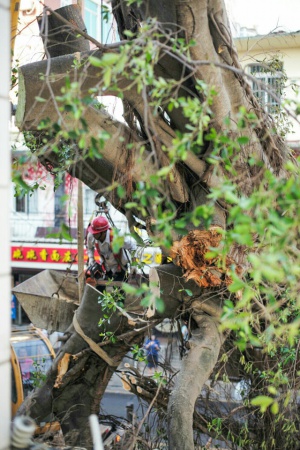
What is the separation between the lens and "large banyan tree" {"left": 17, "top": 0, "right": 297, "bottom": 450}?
3.81m

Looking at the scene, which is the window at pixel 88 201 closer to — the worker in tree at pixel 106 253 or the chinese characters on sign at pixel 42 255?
the chinese characters on sign at pixel 42 255

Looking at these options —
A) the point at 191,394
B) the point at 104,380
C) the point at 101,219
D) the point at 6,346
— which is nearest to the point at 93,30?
the point at 101,219

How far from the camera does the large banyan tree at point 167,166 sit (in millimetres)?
3814

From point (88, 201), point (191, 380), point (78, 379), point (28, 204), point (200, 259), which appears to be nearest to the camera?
point (191, 380)

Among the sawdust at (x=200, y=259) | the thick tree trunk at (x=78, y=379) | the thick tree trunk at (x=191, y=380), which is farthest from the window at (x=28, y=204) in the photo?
the sawdust at (x=200, y=259)

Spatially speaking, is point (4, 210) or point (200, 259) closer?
point (4, 210)

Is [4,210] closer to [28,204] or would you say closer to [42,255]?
[42,255]

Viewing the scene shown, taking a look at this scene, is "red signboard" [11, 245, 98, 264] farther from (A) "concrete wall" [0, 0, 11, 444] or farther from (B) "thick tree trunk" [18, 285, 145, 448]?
(A) "concrete wall" [0, 0, 11, 444]

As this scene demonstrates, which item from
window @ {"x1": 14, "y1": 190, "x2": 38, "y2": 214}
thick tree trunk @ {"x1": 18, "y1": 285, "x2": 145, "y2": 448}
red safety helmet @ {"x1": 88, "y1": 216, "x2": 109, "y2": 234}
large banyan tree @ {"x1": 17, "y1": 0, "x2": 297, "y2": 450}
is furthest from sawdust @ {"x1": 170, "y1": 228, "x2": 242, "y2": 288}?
window @ {"x1": 14, "y1": 190, "x2": 38, "y2": 214}

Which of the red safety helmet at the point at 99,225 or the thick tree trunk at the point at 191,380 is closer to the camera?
the thick tree trunk at the point at 191,380

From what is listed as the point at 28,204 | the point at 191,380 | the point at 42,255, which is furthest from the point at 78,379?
the point at 28,204

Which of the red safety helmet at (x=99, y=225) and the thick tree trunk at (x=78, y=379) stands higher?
the red safety helmet at (x=99, y=225)

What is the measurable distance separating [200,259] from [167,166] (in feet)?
5.58

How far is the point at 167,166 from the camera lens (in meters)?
3.83
